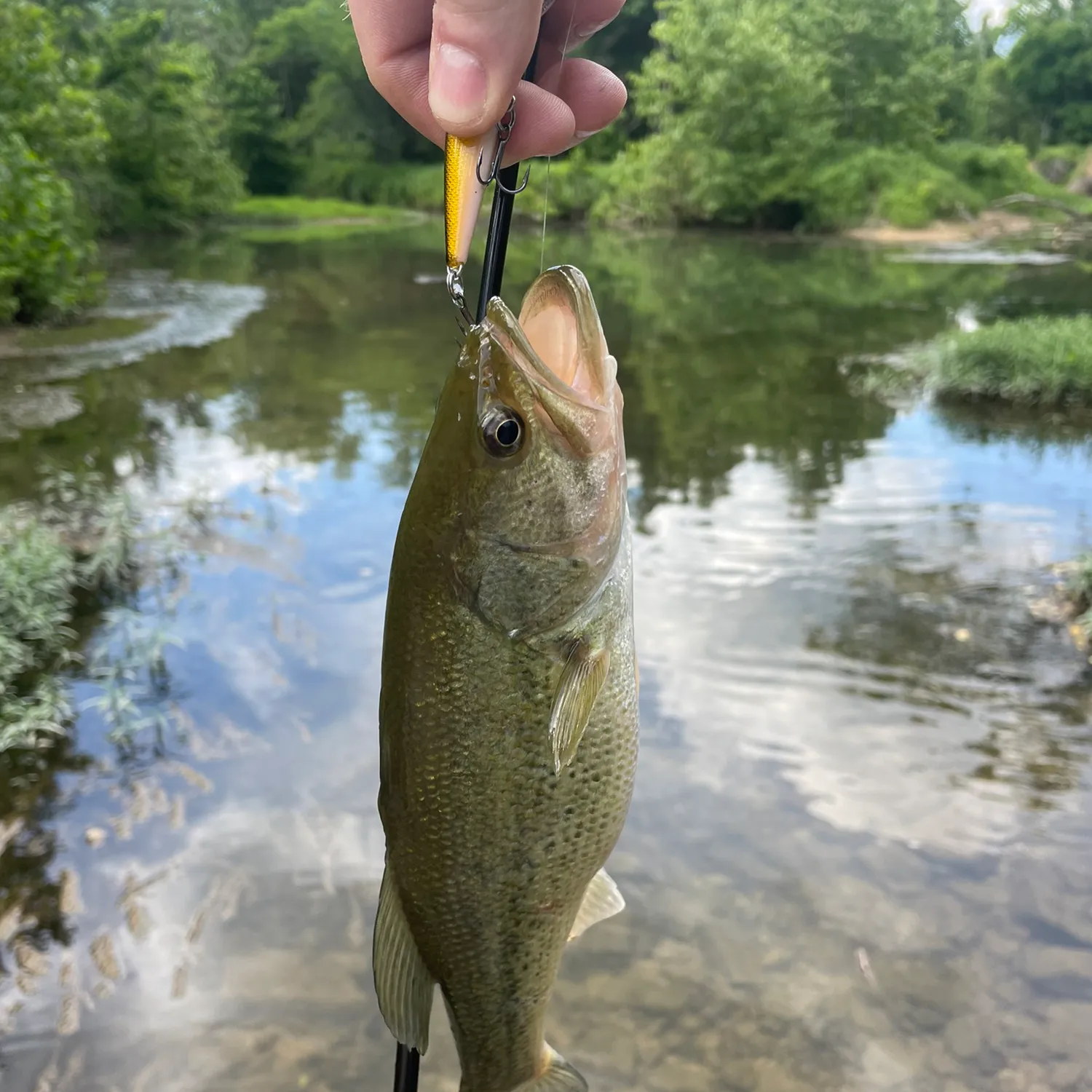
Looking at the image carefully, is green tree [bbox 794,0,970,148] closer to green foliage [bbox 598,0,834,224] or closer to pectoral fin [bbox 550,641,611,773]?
green foliage [bbox 598,0,834,224]

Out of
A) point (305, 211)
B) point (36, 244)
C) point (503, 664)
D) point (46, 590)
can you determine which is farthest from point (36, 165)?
point (305, 211)

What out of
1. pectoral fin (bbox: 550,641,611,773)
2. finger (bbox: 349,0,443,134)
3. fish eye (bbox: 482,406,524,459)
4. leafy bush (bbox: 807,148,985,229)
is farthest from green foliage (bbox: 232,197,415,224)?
pectoral fin (bbox: 550,641,611,773)

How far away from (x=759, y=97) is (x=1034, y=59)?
84.6ft

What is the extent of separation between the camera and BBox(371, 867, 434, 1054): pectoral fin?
154cm

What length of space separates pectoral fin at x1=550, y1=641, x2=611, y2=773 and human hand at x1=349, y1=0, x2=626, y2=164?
870 millimetres

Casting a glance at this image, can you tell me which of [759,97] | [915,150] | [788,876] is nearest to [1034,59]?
[915,150]

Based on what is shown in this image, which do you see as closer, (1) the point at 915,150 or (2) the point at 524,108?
(2) the point at 524,108

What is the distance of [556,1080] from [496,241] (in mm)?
1525

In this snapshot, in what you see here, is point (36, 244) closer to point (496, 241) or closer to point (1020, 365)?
point (1020, 365)

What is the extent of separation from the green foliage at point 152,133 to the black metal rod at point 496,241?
3083 centimetres

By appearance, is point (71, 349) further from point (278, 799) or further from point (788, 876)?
point (788, 876)

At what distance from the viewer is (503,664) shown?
60.1 inches

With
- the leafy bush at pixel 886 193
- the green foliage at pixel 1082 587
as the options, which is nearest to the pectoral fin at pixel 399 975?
the green foliage at pixel 1082 587

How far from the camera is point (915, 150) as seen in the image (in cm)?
3806
